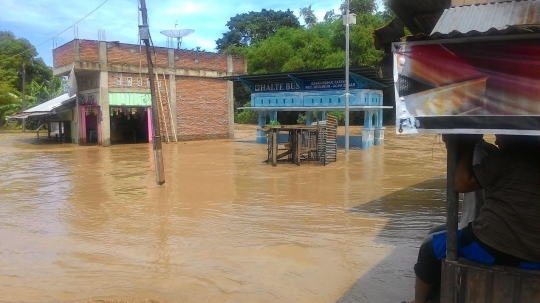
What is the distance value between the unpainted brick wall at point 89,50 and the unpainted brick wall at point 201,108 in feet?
17.1

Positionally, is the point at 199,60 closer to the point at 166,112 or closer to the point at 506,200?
the point at 166,112

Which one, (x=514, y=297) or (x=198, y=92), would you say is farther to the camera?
(x=198, y=92)

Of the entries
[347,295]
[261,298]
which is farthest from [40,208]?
[347,295]

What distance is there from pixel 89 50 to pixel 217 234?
21905 millimetres

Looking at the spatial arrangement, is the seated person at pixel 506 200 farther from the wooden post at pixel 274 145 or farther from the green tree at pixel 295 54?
the green tree at pixel 295 54

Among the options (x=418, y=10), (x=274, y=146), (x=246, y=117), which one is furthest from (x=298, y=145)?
(x=246, y=117)

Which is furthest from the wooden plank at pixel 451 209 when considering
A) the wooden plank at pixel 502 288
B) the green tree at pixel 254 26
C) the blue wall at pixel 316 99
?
the green tree at pixel 254 26

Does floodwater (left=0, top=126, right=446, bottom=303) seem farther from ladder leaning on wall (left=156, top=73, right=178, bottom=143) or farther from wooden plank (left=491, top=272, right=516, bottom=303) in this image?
ladder leaning on wall (left=156, top=73, right=178, bottom=143)

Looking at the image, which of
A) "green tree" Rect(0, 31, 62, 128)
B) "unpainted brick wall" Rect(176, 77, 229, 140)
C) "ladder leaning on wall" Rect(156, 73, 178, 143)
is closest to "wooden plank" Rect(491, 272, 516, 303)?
"ladder leaning on wall" Rect(156, 73, 178, 143)

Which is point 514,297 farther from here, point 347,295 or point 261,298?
point 261,298

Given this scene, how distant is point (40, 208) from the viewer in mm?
10250

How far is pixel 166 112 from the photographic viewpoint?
29.6 meters

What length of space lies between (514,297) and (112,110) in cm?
2740

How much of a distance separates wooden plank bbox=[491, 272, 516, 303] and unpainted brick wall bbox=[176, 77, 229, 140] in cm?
2793
